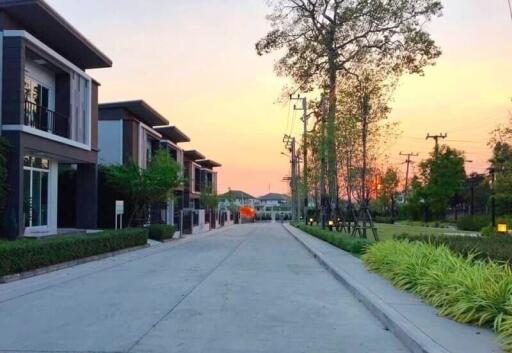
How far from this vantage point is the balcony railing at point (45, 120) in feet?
77.0

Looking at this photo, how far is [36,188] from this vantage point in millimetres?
25656

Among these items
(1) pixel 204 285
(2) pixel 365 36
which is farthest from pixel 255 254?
(2) pixel 365 36

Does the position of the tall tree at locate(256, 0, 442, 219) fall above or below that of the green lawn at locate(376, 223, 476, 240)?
above

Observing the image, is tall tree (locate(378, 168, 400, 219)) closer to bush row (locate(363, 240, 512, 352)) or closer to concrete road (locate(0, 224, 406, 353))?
concrete road (locate(0, 224, 406, 353))

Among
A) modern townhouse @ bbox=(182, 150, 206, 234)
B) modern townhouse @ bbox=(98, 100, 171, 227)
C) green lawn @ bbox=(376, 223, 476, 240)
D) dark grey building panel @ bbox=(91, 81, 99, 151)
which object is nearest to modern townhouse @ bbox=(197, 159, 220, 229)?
modern townhouse @ bbox=(182, 150, 206, 234)

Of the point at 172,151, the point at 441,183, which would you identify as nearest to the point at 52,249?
the point at 172,151

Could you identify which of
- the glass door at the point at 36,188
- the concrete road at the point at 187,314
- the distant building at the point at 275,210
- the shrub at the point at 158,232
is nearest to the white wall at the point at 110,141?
the shrub at the point at 158,232

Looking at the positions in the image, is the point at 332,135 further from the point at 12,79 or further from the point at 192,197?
the point at 192,197

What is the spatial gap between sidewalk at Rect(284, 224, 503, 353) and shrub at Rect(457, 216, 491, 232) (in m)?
38.3

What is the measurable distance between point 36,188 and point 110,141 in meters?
12.2

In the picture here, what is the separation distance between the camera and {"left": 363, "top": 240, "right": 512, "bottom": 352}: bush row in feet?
26.9

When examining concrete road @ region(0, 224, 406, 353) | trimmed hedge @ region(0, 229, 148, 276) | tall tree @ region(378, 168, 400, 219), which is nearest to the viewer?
concrete road @ region(0, 224, 406, 353)

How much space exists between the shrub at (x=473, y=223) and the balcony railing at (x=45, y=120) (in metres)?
34.7

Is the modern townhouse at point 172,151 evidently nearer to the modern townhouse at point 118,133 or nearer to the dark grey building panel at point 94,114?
the modern townhouse at point 118,133
